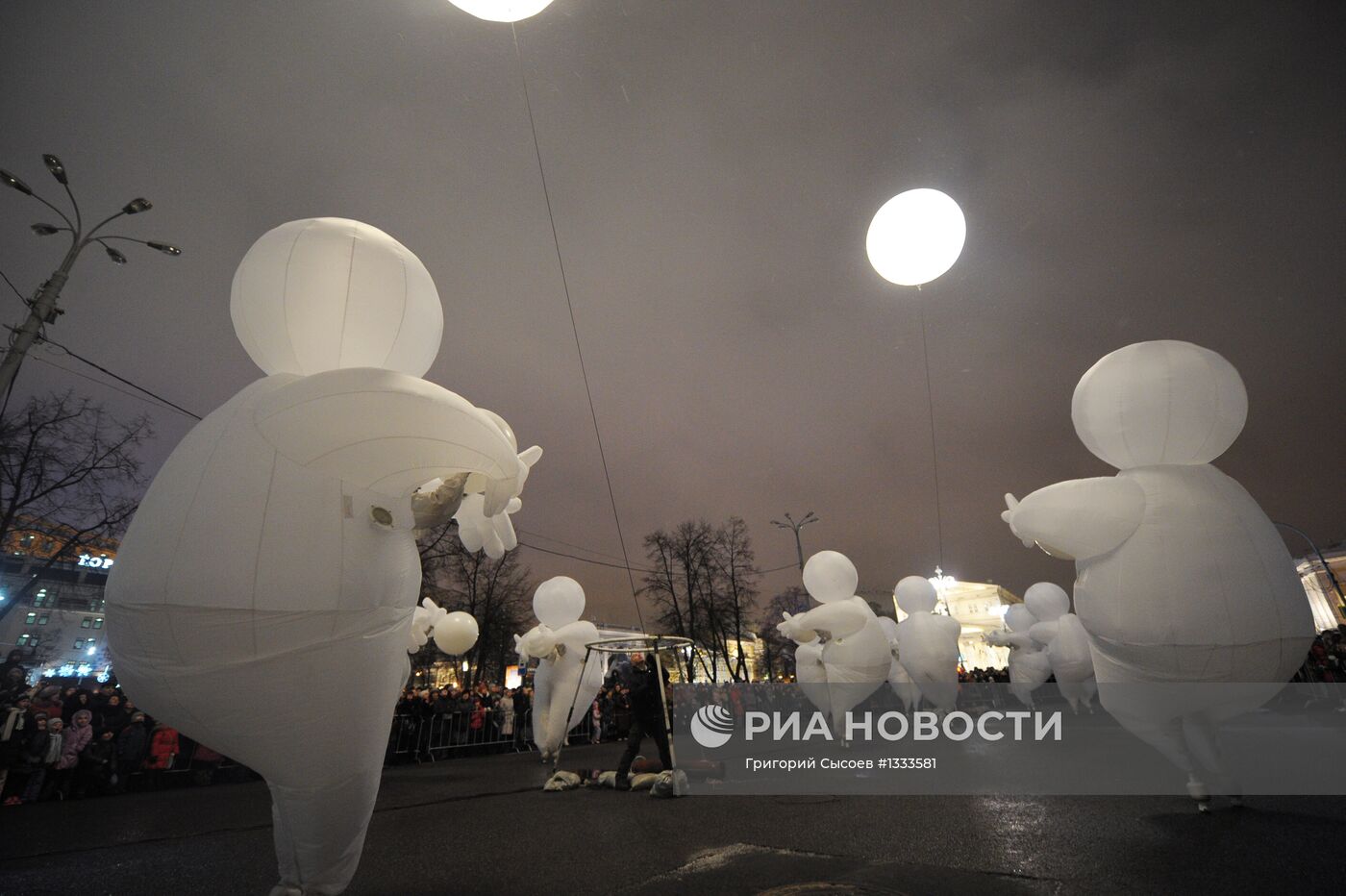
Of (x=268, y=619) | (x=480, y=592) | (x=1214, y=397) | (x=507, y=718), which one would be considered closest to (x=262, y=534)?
(x=268, y=619)

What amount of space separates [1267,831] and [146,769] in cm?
1450

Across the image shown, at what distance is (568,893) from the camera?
367 cm

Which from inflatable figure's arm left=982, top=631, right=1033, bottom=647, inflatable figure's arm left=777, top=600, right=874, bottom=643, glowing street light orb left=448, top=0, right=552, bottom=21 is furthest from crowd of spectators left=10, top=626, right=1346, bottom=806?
glowing street light orb left=448, top=0, right=552, bottom=21

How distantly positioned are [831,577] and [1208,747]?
5.49 m

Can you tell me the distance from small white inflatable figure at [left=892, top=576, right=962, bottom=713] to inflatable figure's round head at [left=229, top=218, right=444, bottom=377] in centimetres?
1118

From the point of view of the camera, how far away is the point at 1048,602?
1282 centimetres

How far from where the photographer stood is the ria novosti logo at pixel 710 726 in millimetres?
10047

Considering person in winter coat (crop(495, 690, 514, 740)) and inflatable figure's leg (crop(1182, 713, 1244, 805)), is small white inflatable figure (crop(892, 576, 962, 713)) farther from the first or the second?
person in winter coat (crop(495, 690, 514, 740))

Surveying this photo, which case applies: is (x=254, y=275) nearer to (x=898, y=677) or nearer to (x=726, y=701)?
(x=898, y=677)

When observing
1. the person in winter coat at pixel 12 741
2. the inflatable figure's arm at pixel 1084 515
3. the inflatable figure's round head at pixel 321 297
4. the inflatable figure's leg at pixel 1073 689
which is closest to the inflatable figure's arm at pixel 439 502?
the inflatable figure's round head at pixel 321 297

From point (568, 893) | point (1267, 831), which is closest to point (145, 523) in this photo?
point (568, 893)

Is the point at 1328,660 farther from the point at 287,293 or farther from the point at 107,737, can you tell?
the point at 107,737

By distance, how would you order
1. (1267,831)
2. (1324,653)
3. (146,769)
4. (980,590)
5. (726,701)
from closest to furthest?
(1267,831)
(146,769)
(1324,653)
(726,701)
(980,590)

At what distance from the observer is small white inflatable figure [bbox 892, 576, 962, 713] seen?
1117 cm
